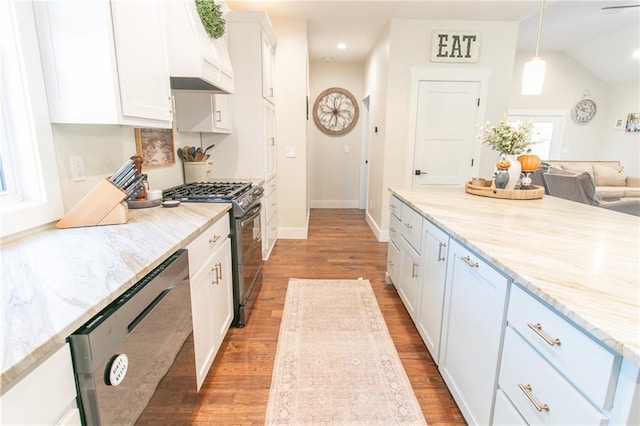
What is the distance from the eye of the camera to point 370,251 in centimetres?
399

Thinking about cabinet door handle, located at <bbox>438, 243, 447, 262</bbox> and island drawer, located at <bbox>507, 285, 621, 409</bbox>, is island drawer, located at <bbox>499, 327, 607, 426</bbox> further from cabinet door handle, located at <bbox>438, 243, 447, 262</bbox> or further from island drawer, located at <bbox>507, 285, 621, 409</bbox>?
cabinet door handle, located at <bbox>438, 243, 447, 262</bbox>

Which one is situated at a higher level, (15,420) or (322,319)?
(15,420)

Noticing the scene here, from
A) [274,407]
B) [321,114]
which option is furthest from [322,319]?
[321,114]

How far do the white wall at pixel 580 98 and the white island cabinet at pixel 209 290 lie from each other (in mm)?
7019

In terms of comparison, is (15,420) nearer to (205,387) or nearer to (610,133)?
(205,387)

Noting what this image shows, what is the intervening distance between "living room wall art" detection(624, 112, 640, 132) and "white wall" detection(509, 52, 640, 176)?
9 cm

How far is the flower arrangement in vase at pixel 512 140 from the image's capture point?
7.50ft

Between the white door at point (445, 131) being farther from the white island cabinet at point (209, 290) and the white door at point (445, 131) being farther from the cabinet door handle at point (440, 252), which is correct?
the white island cabinet at point (209, 290)

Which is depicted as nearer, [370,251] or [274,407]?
[274,407]

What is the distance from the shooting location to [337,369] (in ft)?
6.20

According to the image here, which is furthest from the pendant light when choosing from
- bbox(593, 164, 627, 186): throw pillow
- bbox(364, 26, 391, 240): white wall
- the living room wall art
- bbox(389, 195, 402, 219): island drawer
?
→ the living room wall art

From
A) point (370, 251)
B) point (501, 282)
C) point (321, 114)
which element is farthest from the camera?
point (321, 114)

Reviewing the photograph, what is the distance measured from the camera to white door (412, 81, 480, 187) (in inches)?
160

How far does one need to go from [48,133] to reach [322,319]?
6.49 ft
